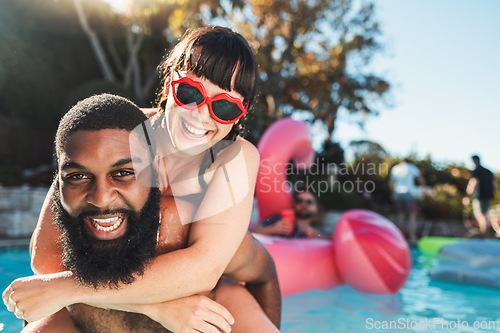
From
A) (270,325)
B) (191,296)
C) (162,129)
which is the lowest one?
(270,325)

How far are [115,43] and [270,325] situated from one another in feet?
36.5

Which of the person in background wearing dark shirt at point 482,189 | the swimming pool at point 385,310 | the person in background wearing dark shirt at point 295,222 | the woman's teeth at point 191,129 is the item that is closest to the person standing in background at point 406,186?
the person in background wearing dark shirt at point 482,189

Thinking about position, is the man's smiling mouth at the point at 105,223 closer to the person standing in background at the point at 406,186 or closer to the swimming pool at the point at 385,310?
the swimming pool at the point at 385,310

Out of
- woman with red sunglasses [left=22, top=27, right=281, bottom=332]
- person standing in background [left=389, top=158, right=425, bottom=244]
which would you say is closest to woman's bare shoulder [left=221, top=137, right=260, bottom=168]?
woman with red sunglasses [left=22, top=27, right=281, bottom=332]

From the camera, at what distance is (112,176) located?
1331 millimetres

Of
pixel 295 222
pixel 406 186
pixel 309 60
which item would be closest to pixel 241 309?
pixel 295 222

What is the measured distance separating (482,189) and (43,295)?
9.46m

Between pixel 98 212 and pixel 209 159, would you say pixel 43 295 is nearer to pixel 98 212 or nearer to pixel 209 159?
pixel 98 212

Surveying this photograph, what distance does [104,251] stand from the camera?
51.6 inches

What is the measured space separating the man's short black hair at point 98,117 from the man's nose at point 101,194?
7.6 inches

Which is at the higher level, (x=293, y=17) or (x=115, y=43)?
(x=293, y=17)

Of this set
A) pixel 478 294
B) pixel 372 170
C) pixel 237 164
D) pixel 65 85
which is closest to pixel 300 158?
pixel 478 294

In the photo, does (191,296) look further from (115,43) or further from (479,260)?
(115,43)

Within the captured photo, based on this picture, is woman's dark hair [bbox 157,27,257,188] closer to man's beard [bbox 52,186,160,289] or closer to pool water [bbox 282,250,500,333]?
man's beard [bbox 52,186,160,289]
